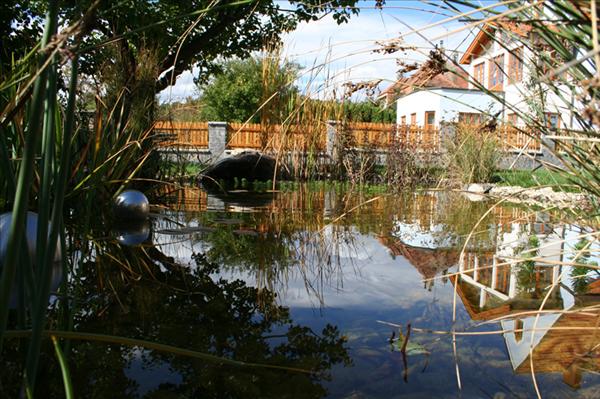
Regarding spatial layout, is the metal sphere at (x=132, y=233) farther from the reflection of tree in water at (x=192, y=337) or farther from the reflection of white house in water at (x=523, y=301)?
the reflection of white house in water at (x=523, y=301)

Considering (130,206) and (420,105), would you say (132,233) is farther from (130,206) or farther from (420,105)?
(420,105)

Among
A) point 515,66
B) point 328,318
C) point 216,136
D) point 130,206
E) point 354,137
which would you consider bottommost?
point 328,318

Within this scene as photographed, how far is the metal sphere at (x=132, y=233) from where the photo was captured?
3325 mm

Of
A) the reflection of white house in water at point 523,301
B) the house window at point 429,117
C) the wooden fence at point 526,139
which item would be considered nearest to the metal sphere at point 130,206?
the reflection of white house in water at point 523,301

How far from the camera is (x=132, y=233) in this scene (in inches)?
145

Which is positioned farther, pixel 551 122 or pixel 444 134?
pixel 444 134

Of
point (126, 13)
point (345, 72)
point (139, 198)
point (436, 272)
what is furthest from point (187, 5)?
point (345, 72)

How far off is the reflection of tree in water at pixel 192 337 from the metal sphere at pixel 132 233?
0.86 m

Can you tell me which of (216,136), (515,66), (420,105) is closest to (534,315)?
(515,66)

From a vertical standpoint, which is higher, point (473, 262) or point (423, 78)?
point (423, 78)

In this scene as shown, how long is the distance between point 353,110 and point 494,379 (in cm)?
869

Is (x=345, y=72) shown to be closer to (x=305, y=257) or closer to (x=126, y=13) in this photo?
(x=305, y=257)

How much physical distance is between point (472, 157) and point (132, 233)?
28.4 feet

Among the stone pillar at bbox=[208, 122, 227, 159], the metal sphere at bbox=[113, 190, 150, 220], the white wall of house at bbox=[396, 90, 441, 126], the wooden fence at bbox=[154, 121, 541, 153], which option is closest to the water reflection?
the metal sphere at bbox=[113, 190, 150, 220]
